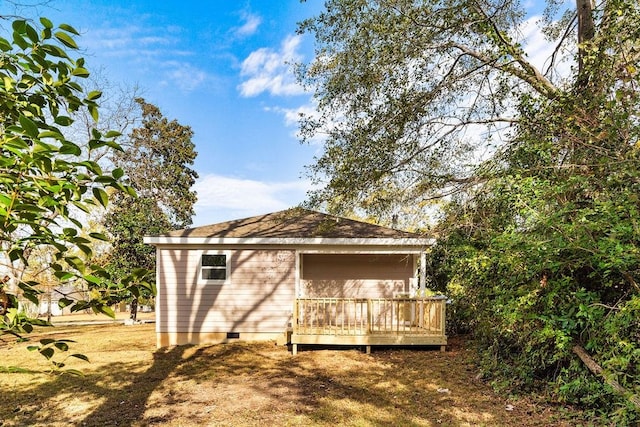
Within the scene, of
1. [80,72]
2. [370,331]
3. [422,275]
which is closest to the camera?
[80,72]

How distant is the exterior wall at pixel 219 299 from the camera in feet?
31.6

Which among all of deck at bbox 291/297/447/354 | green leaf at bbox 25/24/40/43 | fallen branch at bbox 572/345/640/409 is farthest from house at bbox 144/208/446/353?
green leaf at bbox 25/24/40/43

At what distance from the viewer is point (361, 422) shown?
473cm

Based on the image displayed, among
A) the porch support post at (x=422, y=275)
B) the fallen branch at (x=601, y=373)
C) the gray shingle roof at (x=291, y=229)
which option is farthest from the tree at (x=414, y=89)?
the fallen branch at (x=601, y=373)

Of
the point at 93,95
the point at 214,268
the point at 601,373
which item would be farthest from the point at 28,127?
the point at 214,268

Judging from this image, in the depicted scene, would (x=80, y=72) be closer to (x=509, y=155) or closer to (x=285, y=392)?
(x=285, y=392)

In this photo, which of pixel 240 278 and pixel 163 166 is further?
pixel 163 166

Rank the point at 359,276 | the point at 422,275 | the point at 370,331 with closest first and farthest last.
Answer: the point at 370,331 → the point at 422,275 → the point at 359,276

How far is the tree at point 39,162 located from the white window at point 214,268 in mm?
8898

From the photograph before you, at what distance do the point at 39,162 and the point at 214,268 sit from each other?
9.20 meters

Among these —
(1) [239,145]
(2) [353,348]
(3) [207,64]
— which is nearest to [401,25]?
(2) [353,348]

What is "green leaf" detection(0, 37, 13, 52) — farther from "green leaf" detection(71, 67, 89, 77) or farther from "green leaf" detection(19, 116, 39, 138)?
"green leaf" detection(19, 116, 39, 138)

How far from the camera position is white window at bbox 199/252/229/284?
9.73 m

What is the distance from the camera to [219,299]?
968 centimetres
